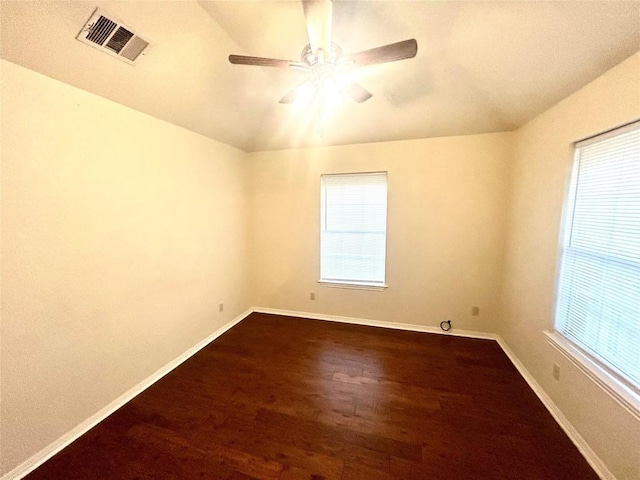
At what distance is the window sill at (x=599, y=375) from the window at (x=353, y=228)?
1.78 m

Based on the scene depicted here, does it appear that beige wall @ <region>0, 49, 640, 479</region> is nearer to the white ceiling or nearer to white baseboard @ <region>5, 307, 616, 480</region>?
white baseboard @ <region>5, 307, 616, 480</region>

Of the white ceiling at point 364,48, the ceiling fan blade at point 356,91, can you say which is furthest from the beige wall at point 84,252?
the ceiling fan blade at point 356,91

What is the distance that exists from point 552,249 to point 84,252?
360cm

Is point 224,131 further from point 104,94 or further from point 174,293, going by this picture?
point 174,293

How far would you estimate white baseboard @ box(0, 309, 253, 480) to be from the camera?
1470 millimetres

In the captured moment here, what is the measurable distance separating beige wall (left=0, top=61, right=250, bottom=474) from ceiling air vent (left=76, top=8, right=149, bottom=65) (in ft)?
1.19

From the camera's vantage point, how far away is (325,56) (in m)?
1.39

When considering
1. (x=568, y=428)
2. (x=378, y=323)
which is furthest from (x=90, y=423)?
(x=568, y=428)

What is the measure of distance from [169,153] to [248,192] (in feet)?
4.39

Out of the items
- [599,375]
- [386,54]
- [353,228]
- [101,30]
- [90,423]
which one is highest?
[101,30]

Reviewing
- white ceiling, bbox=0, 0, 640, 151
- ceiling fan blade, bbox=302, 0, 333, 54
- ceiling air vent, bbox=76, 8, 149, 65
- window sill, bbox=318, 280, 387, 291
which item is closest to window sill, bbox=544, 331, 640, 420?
window sill, bbox=318, 280, 387, 291

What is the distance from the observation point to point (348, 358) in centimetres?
263

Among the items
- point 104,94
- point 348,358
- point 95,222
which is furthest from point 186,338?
point 104,94

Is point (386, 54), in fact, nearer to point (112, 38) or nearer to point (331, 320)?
point (112, 38)
